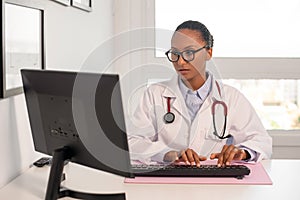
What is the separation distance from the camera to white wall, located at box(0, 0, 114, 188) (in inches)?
74.2

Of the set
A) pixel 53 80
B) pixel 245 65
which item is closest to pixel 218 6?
pixel 245 65

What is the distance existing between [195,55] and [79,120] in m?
0.95

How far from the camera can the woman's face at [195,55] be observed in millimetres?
2281

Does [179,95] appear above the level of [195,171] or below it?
above

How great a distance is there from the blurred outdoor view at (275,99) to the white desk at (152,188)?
1.60 m

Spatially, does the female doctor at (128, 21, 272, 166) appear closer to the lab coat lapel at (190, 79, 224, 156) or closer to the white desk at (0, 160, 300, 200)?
the lab coat lapel at (190, 79, 224, 156)

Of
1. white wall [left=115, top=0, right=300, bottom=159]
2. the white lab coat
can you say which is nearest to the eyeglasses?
the white lab coat

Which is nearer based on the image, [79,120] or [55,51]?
[79,120]

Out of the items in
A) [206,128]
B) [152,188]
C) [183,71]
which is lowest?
[152,188]

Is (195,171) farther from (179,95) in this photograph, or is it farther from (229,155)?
(179,95)

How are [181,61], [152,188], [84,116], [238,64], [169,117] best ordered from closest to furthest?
[84,116] < [152,188] < [181,61] < [169,117] < [238,64]

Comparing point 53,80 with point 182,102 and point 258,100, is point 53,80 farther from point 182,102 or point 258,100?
point 258,100

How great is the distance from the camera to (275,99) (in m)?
3.62

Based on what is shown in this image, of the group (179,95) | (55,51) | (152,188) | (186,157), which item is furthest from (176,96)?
(152,188)
